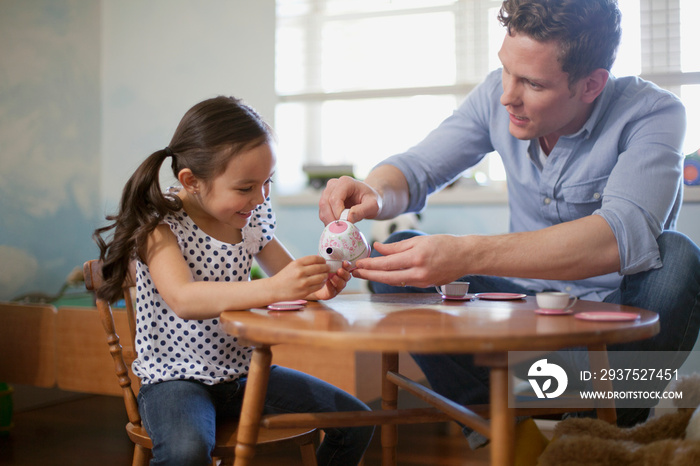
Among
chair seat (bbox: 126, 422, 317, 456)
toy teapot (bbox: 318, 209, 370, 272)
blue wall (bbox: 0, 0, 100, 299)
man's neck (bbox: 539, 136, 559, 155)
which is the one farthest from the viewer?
blue wall (bbox: 0, 0, 100, 299)

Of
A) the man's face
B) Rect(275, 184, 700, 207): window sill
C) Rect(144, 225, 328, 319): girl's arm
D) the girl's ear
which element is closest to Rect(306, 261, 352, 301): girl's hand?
Rect(144, 225, 328, 319): girl's arm

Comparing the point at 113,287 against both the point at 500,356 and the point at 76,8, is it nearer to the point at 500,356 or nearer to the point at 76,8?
the point at 500,356

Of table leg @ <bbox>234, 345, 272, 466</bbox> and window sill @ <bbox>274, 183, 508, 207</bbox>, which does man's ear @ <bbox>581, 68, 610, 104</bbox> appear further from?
window sill @ <bbox>274, 183, 508, 207</bbox>

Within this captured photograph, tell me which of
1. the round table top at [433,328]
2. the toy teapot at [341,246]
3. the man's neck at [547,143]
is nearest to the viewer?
the round table top at [433,328]

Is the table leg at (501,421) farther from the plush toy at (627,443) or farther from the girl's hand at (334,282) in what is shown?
the girl's hand at (334,282)

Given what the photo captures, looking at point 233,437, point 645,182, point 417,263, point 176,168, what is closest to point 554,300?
point 417,263

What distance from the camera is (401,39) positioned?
11.0 ft

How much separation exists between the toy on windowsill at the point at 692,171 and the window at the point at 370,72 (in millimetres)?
828

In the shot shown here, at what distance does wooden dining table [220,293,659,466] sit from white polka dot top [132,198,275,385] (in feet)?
0.83

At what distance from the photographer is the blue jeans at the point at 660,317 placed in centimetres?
134

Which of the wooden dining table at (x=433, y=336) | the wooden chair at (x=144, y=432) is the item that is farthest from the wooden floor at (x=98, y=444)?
the wooden dining table at (x=433, y=336)

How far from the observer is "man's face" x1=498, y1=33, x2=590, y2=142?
4.84 feet

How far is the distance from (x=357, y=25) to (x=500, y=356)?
2.87 metres

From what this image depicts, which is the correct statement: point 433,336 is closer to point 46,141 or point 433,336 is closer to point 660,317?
point 660,317
